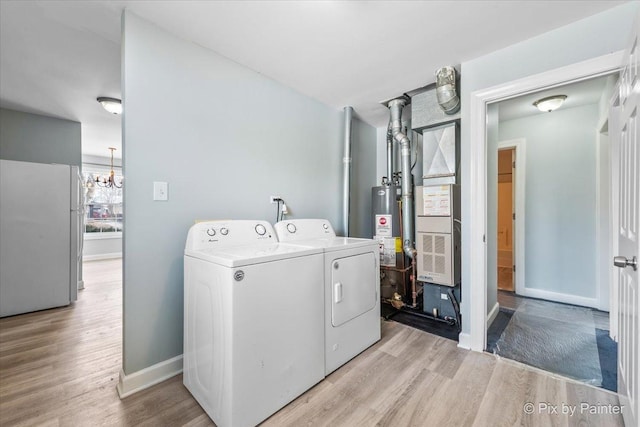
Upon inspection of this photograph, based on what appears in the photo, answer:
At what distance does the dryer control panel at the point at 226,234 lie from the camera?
164 centimetres

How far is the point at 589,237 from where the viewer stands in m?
3.00

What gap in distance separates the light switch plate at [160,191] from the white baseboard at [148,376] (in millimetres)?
1100

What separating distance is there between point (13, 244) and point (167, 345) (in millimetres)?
2546

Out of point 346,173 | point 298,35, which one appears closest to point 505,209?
point 346,173

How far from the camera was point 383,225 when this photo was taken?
122 inches

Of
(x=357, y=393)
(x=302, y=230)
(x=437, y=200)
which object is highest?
(x=437, y=200)

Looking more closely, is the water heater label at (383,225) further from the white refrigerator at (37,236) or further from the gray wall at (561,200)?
the white refrigerator at (37,236)

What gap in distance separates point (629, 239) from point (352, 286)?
146cm

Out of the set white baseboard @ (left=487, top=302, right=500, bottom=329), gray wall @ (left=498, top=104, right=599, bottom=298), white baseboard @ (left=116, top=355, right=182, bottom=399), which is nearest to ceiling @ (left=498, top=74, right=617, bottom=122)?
gray wall @ (left=498, top=104, right=599, bottom=298)

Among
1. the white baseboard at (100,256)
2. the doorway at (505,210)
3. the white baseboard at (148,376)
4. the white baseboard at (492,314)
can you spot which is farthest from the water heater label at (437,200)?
the white baseboard at (100,256)

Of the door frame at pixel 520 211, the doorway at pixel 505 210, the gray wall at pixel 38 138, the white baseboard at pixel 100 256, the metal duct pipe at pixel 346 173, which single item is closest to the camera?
the metal duct pipe at pixel 346 173

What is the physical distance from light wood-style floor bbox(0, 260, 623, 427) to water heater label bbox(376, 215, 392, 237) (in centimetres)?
121

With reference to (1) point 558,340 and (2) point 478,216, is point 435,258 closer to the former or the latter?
(2) point 478,216

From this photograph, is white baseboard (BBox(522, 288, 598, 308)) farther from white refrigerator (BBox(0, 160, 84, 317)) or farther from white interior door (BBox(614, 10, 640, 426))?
white refrigerator (BBox(0, 160, 84, 317))
